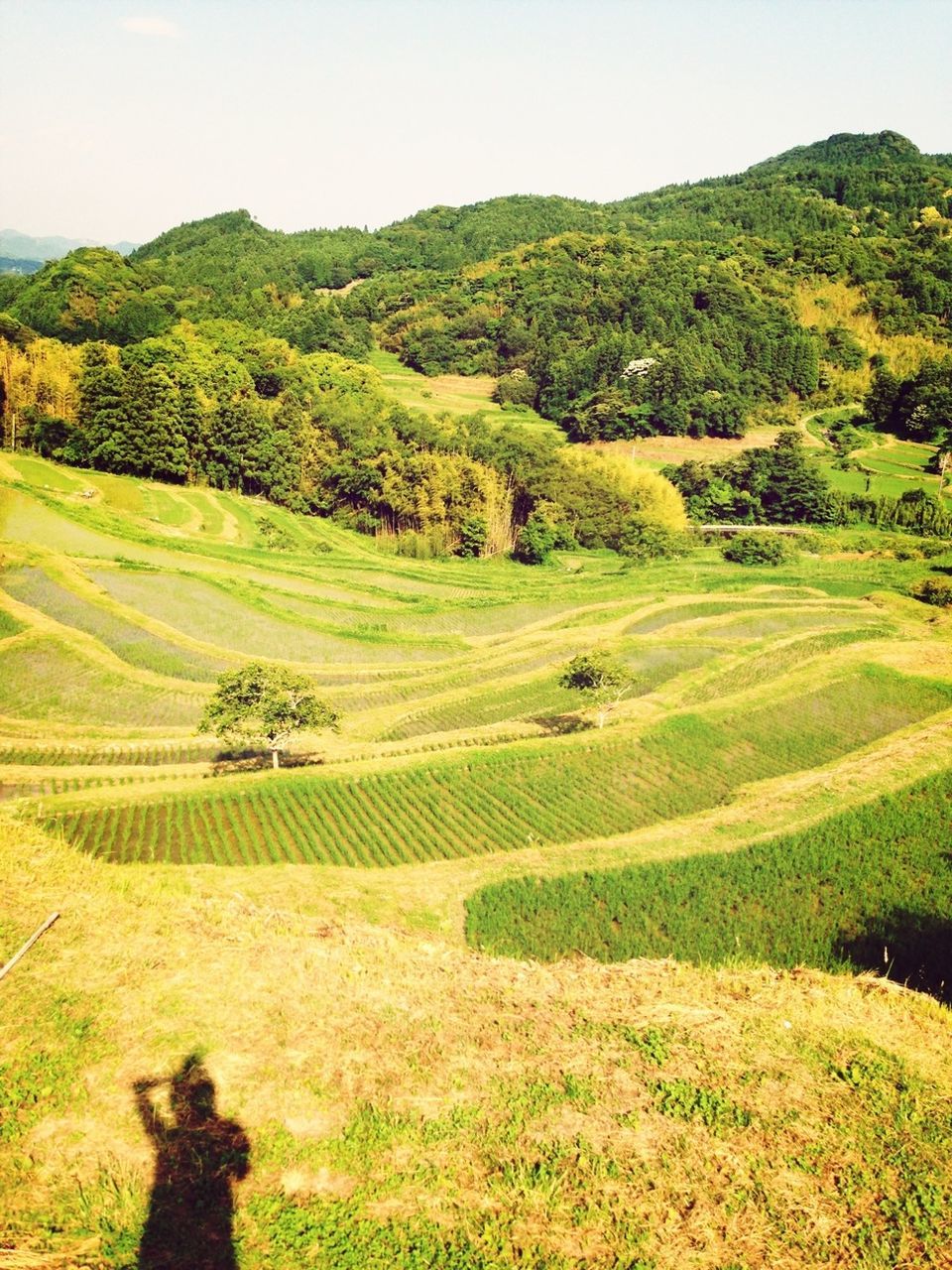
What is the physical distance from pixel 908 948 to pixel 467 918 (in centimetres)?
1286

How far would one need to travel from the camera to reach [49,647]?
4219 cm

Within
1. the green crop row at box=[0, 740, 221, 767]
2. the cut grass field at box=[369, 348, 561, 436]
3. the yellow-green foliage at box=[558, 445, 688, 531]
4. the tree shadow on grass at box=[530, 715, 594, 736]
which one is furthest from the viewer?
the cut grass field at box=[369, 348, 561, 436]

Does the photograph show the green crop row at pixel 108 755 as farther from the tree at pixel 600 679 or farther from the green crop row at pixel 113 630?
the tree at pixel 600 679

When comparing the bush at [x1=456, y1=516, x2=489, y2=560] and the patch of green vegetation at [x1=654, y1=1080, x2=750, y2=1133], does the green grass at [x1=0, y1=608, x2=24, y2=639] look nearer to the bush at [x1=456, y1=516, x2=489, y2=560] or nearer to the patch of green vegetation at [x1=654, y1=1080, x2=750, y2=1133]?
the patch of green vegetation at [x1=654, y1=1080, x2=750, y2=1133]

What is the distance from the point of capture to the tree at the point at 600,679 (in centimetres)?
4150

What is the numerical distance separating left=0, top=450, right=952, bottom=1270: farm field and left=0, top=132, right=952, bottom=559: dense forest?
83.9ft

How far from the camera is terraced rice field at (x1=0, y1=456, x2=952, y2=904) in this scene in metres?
30.0

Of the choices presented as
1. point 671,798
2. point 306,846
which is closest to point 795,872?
point 671,798

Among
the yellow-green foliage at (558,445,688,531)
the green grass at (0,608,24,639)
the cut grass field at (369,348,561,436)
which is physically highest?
the cut grass field at (369,348,561,436)

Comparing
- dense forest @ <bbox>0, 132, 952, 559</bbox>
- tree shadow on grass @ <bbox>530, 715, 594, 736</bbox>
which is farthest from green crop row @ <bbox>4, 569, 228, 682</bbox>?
dense forest @ <bbox>0, 132, 952, 559</bbox>

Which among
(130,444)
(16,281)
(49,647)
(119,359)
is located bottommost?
(49,647)

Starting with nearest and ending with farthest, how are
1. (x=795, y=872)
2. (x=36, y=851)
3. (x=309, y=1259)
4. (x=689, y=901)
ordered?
(x=309, y=1259), (x=36, y=851), (x=689, y=901), (x=795, y=872)

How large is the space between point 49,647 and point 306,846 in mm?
23357

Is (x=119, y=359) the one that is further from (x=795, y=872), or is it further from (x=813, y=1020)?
(x=813, y=1020)
